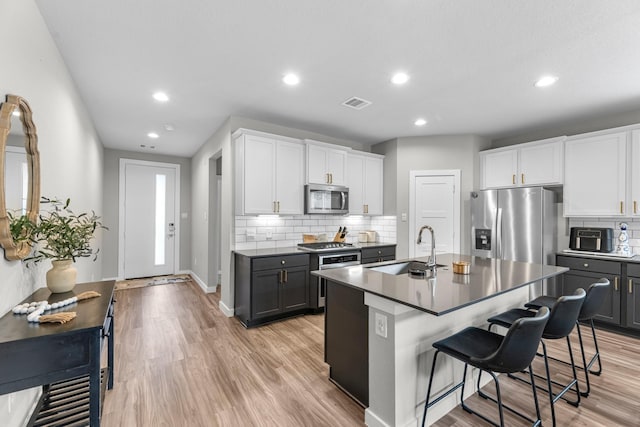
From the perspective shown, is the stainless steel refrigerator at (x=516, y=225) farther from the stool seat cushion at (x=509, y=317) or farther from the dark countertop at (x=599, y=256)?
the stool seat cushion at (x=509, y=317)

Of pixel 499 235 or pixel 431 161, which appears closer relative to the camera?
pixel 499 235

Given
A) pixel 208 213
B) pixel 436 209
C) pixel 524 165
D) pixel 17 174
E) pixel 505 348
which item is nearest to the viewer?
pixel 505 348

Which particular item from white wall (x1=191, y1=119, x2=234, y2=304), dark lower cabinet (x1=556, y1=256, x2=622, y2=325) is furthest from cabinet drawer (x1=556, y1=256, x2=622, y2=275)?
white wall (x1=191, y1=119, x2=234, y2=304)

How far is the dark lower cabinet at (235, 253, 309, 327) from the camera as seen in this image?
344 cm

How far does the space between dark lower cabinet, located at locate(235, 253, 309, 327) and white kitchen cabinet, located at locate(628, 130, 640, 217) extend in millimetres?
3898

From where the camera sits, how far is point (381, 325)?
1795 mm

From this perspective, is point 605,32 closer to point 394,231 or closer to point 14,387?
point 394,231

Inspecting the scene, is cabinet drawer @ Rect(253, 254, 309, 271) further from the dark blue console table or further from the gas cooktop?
the dark blue console table

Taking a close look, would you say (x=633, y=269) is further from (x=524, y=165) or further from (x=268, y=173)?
(x=268, y=173)

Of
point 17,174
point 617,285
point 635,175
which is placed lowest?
point 617,285

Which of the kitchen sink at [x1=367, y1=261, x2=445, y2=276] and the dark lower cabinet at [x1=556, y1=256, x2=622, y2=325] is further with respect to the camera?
the dark lower cabinet at [x1=556, y1=256, x2=622, y2=325]

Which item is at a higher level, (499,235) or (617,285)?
(499,235)

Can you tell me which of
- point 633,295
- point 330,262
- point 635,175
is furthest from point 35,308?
point 635,175

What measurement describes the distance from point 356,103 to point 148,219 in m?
5.06
